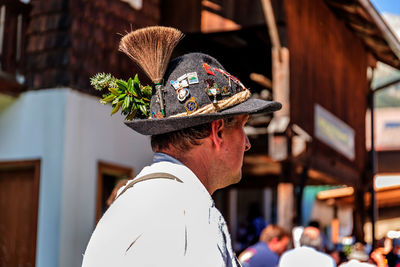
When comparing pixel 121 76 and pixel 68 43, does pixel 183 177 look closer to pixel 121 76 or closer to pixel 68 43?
pixel 68 43

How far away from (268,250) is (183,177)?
566 cm

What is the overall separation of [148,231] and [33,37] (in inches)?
286

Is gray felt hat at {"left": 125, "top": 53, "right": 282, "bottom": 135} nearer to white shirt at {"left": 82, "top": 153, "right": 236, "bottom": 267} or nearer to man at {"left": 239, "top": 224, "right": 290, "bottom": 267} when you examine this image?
white shirt at {"left": 82, "top": 153, "right": 236, "bottom": 267}

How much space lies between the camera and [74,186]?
779 cm

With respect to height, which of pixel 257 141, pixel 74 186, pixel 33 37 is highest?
pixel 33 37

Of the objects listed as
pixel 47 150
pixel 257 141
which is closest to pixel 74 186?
pixel 47 150

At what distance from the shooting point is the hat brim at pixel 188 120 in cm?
177

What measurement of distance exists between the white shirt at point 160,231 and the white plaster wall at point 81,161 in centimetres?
622

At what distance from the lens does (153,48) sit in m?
1.92

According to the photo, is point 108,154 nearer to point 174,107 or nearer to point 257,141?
point 257,141

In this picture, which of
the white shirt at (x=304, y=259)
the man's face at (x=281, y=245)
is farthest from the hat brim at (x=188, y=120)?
the man's face at (x=281, y=245)

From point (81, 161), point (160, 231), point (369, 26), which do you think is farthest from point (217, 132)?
point (369, 26)

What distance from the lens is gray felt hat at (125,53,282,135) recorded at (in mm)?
1790

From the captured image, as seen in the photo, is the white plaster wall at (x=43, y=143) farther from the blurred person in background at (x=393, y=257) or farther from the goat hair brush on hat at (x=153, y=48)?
the goat hair brush on hat at (x=153, y=48)
